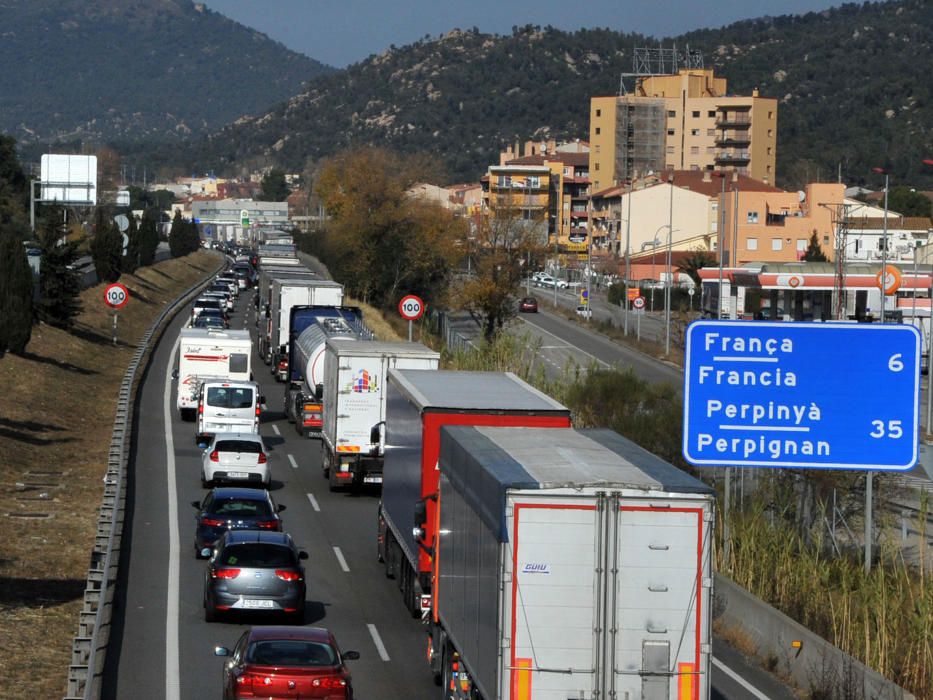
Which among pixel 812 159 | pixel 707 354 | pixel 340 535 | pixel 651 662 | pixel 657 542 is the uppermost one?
pixel 812 159

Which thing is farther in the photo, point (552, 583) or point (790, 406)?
point (790, 406)

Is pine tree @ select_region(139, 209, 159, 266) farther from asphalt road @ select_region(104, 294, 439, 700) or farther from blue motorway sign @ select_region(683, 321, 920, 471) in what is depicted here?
blue motorway sign @ select_region(683, 321, 920, 471)

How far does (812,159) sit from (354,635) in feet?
605

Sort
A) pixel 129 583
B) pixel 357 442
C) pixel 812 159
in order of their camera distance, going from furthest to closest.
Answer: pixel 812 159, pixel 357 442, pixel 129 583

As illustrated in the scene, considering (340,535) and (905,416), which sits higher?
(905,416)

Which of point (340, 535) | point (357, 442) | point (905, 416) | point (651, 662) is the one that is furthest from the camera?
point (357, 442)

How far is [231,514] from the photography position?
25719 mm

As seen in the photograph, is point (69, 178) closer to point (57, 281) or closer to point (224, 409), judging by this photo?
point (57, 281)

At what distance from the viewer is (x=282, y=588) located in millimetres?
21094

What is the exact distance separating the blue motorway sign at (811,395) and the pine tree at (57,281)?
43355 mm

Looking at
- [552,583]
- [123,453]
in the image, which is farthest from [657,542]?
[123,453]

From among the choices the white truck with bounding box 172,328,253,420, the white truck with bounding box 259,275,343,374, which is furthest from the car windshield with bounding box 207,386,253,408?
the white truck with bounding box 259,275,343,374

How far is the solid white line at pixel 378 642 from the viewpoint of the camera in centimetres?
1983

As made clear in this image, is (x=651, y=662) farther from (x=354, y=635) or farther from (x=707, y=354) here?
(x=354, y=635)
